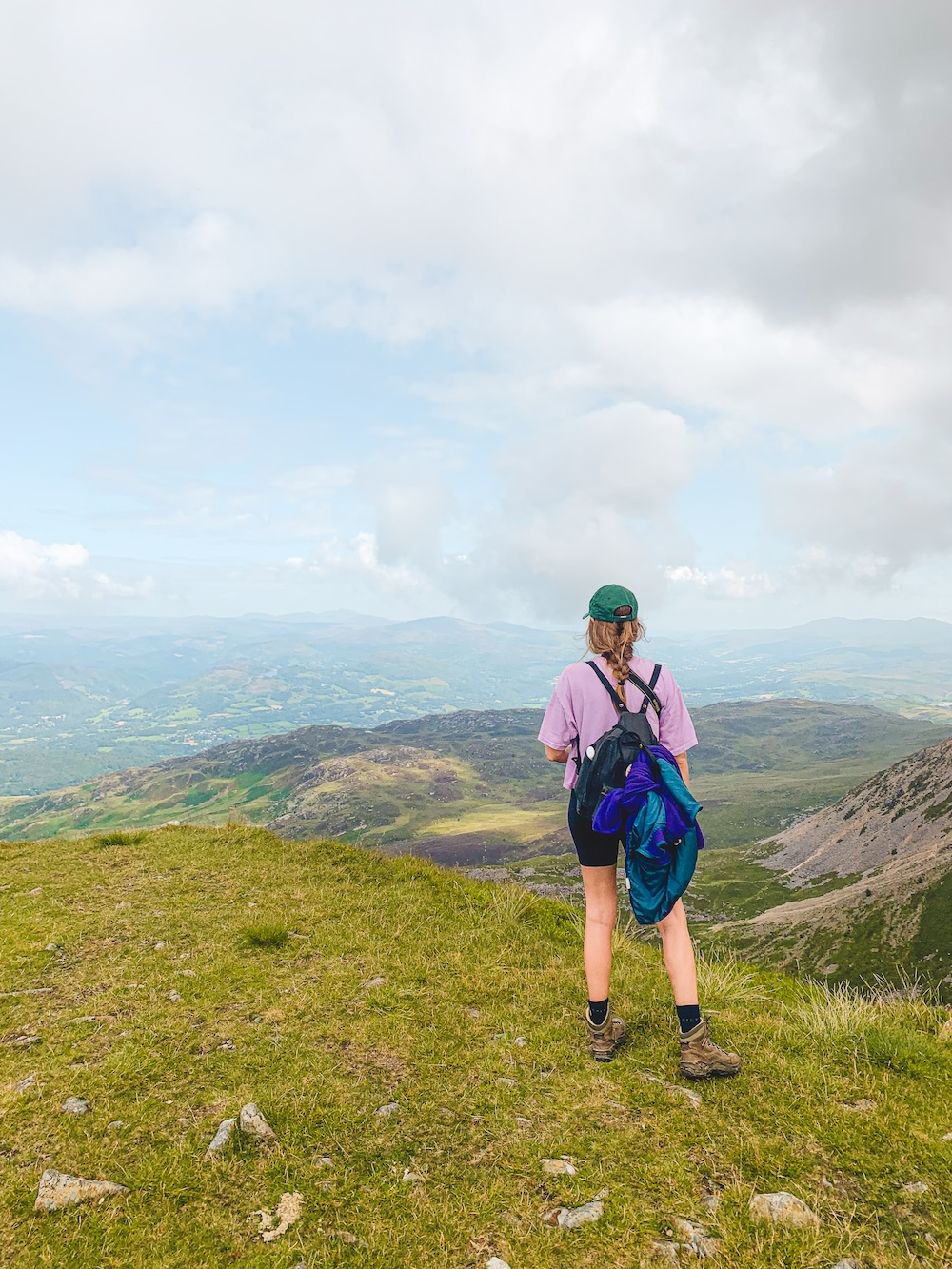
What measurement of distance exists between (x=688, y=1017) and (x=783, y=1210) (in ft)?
6.89

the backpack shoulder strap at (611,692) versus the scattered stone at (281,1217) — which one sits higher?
the backpack shoulder strap at (611,692)

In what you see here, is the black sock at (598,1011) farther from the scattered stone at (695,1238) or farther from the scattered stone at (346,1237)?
the scattered stone at (346,1237)

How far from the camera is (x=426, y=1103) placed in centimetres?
580

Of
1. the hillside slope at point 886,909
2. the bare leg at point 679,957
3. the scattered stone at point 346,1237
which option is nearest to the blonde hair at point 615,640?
the bare leg at point 679,957

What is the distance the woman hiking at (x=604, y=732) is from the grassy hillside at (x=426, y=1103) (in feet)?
2.56

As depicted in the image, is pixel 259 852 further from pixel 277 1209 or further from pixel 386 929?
pixel 277 1209

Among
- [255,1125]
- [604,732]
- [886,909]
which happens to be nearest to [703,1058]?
[604,732]

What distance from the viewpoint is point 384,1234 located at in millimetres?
4285

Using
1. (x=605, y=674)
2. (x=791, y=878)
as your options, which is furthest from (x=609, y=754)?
(x=791, y=878)

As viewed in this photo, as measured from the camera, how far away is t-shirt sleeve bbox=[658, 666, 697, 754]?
284 inches

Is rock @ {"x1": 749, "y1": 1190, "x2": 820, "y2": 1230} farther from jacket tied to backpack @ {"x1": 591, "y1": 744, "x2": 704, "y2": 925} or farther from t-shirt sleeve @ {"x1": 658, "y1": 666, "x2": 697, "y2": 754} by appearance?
t-shirt sleeve @ {"x1": 658, "y1": 666, "x2": 697, "y2": 754}

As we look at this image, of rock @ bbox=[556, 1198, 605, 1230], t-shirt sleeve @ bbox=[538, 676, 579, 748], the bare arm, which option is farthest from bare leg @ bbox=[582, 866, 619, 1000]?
rock @ bbox=[556, 1198, 605, 1230]

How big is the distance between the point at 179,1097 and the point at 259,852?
30.8ft

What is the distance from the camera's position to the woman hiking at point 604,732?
22.5ft
